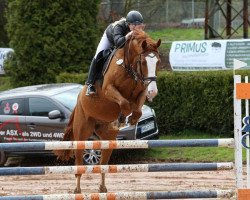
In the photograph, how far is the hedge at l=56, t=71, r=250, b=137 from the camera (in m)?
15.5

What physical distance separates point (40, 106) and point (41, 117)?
0.30m

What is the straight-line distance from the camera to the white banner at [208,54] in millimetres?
17031

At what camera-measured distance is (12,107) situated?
48.7 ft

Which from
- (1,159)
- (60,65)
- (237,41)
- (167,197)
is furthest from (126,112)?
(60,65)

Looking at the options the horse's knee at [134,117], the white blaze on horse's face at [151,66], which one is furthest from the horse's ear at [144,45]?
the horse's knee at [134,117]

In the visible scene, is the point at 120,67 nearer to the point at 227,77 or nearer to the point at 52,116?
the point at 52,116

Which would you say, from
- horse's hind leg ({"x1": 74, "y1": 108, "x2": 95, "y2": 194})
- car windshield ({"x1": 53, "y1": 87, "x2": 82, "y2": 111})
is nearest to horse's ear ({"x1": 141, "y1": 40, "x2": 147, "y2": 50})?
horse's hind leg ({"x1": 74, "y1": 108, "x2": 95, "y2": 194})

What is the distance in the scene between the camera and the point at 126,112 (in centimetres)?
822

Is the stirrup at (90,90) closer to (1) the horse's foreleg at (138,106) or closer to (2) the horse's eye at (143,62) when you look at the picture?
(1) the horse's foreleg at (138,106)

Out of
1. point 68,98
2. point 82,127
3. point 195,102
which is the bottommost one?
point 195,102

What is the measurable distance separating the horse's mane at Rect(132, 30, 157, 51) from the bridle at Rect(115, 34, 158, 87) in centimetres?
7

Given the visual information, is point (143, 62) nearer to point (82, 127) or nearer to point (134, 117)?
point (134, 117)

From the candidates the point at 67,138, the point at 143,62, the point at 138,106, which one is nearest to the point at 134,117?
the point at 138,106

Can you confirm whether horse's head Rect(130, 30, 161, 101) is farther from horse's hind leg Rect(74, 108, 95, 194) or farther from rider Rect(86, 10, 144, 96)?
horse's hind leg Rect(74, 108, 95, 194)
